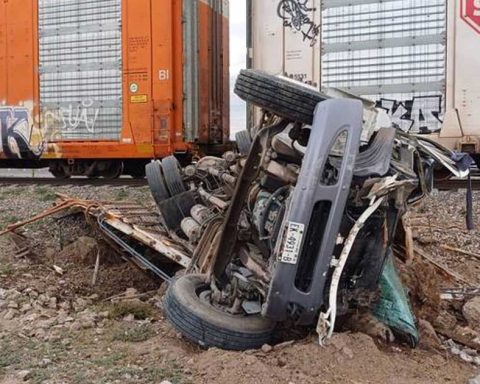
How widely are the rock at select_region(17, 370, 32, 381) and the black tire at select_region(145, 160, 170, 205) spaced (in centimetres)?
271

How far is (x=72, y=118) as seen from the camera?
11.2 m

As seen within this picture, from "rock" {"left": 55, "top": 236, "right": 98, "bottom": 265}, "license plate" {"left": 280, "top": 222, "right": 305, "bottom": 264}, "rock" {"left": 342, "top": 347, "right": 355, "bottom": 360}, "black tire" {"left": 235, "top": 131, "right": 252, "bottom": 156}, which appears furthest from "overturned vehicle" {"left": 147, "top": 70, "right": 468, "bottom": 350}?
"black tire" {"left": 235, "top": 131, "right": 252, "bottom": 156}

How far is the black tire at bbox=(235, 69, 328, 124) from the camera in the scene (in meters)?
3.13

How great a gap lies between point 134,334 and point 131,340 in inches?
2.7

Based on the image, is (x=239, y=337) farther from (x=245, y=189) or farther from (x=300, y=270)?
(x=245, y=189)

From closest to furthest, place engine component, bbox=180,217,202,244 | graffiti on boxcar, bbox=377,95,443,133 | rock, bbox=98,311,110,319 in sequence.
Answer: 1. rock, bbox=98,311,110,319
2. engine component, bbox=180,217,202,244
3. graffiti on boxcar, bbox=377,95,443,133

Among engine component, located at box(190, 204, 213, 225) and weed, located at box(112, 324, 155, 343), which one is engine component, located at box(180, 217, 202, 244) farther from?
weed, located at box(112, 324, 155, 343)

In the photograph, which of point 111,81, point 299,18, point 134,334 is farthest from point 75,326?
point 111,81

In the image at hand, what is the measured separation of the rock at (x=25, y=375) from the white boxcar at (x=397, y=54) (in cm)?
654

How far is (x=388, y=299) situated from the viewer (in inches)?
134

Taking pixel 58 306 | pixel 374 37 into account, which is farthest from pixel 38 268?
pixel 374 37

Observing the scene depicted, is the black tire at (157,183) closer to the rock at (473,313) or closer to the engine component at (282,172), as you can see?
the engine component at (282,172)

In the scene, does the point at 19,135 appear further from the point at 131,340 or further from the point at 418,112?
the point at 131,340

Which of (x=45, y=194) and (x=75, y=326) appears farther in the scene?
(x=45, y=194)
